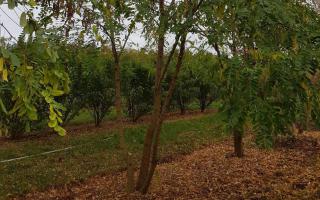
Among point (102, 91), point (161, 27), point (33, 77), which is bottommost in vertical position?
point (33, 77)

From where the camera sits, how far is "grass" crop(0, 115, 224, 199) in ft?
27.2

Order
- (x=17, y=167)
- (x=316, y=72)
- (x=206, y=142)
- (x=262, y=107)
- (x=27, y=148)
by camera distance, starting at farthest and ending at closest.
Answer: (x=206, y=142) < (x=27, y=148) < (x=17, y=167) < (x=316, y=72) < (x=262, y=107)

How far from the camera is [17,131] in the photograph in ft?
41.4

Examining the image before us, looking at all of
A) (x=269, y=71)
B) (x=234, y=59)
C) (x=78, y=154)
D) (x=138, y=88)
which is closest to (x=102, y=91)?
(x=138, y=88)

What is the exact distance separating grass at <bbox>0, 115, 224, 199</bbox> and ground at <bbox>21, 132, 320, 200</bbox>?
430mm

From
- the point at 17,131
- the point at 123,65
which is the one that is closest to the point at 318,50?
the point at 17,131

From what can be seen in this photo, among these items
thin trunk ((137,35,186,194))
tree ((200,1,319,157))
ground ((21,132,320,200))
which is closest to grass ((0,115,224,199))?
ground ((21,132,320,200))

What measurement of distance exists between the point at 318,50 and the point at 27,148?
8588mm

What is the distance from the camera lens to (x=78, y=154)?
34.1 feet

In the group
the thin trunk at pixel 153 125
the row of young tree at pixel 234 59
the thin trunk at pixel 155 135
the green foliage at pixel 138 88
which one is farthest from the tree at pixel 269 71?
the green foliage at pixel 138 88

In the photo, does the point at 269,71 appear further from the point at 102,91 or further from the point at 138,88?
the point at 138,88

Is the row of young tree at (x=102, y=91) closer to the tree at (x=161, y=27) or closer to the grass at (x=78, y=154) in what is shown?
the grass at (x=78, y=154)

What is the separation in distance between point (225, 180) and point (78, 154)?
4.17 m

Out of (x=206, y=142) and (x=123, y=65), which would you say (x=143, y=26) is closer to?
(x=206, y=142)
